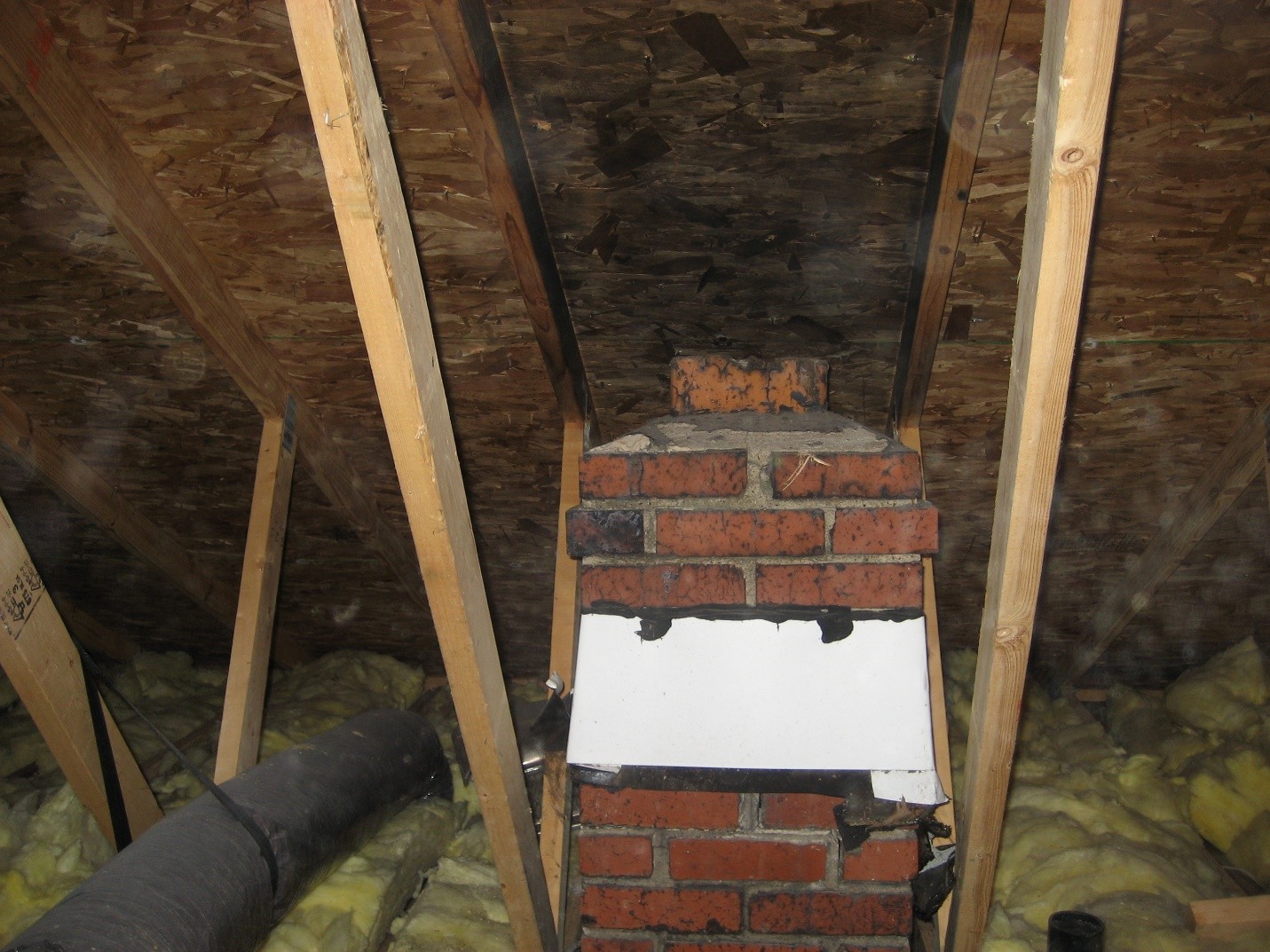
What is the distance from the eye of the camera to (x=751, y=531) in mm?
1584

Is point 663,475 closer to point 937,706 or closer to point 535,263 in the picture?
point 535,263

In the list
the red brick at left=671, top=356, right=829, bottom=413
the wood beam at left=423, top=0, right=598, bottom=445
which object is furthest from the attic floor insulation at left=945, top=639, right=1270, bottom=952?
the wood beam at left=423, top=0, right=598, bottom=445

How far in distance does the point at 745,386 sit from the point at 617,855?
0.92 meters

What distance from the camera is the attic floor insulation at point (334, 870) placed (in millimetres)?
2264

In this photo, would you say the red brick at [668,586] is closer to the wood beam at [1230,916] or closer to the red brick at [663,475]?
the red brick at [663,475]

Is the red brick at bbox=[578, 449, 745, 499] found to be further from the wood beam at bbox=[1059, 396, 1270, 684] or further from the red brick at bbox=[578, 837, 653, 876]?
the wood beam at bbox=[1059, 396, 1270, 684]

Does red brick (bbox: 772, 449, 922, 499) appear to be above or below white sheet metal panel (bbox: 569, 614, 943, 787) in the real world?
above

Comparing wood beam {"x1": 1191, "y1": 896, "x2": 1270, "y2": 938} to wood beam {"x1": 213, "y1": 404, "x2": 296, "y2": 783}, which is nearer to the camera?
wood beam {"x1": 1191, "y1": 896, "x2": 1270, "y2": 938}

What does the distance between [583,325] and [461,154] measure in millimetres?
564

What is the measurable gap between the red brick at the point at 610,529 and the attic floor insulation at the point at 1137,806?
130 centimetres

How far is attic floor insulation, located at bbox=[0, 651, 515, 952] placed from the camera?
226 cm

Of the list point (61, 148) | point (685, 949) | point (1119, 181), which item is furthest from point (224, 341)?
point (1119, 181)

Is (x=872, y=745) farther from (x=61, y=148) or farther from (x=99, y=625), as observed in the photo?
(x=99, y=625)

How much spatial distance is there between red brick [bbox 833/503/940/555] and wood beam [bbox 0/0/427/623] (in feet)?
5.44
